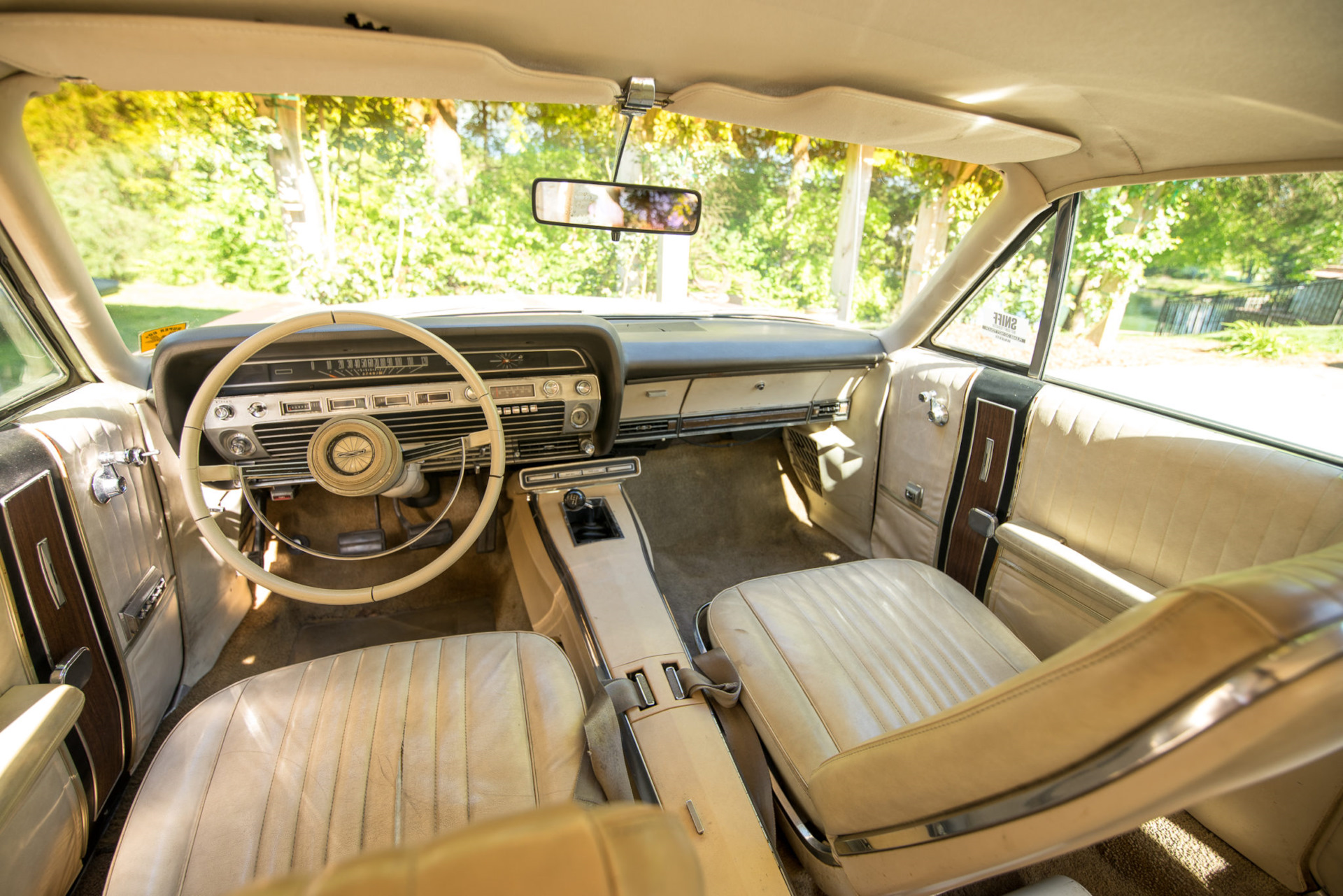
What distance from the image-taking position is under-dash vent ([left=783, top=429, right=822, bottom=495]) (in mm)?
3422

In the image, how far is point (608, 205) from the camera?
2439mm

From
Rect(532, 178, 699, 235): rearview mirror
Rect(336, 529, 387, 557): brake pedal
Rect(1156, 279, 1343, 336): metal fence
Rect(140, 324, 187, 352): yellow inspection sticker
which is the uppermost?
Rect(532, 178, 699, 235): rearview mirror

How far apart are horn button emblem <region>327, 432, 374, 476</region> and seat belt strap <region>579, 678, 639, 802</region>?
819 mm

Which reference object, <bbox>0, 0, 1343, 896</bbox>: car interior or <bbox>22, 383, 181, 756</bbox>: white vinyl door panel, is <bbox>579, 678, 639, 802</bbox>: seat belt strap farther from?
<bbox>22, 383, 181, 756</bbox>: white vinyl door panel

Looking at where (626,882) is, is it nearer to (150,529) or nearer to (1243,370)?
(150,529)

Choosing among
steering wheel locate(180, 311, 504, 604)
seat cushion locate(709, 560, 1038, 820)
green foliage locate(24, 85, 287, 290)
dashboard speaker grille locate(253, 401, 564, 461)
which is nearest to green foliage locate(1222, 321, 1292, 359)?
seat cushion locate(709, 560, 1038, 820)

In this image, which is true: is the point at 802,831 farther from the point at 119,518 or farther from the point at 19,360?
the point at 19,360

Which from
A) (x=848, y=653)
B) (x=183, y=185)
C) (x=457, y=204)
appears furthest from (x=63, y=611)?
(x=183, y=185)

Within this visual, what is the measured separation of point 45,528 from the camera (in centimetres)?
144

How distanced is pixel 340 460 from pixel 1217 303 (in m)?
3.24

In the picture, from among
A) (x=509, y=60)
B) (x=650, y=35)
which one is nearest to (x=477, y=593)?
(x=509, y=60)

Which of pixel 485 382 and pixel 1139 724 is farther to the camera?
pixel 485 382

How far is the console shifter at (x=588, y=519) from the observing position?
2234 mm

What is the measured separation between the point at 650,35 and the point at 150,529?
2009 millimetres
